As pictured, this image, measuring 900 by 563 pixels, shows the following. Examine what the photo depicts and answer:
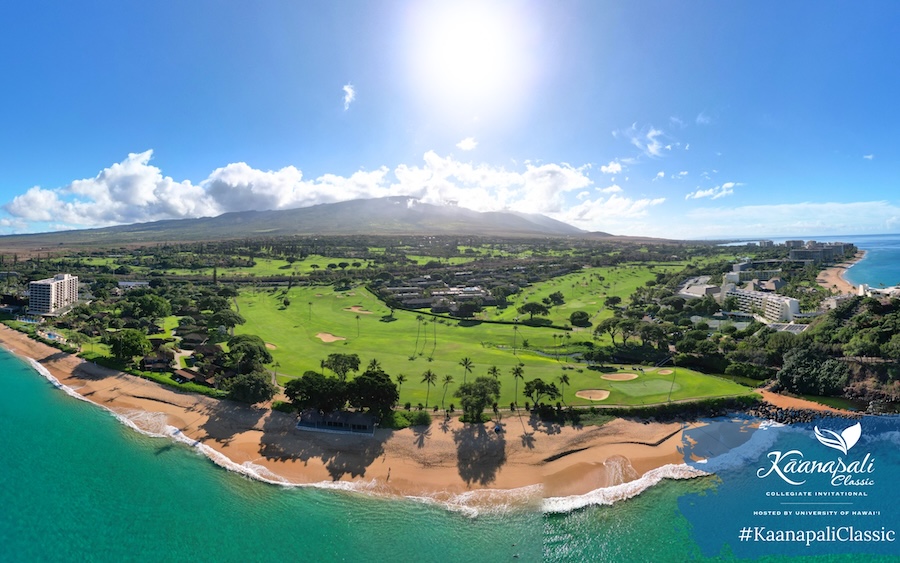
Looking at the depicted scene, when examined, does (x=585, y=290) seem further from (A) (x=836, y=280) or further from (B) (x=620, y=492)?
(B) (x=620, y=492)

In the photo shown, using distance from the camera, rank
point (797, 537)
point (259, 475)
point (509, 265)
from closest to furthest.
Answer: point (797, 537)
point (259, 475)
point (509, 265)

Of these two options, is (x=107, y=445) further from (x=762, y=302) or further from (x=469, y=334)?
(x=762, y=302)

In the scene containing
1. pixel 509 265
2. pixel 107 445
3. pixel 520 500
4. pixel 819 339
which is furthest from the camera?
pixel 509 265

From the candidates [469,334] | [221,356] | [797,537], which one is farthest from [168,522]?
[469,334]

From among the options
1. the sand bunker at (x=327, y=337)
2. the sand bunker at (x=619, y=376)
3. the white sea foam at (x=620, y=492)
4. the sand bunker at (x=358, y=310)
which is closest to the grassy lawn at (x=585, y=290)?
the sand bunker at (x=358, y=310)

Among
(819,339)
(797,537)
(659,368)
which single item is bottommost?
(797,537)

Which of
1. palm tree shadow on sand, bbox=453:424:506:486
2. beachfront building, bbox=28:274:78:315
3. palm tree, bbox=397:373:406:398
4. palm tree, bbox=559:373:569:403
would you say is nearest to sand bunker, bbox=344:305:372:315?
palm tree, bbox=397:373:406:398

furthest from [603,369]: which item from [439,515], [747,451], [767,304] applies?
[767,304]

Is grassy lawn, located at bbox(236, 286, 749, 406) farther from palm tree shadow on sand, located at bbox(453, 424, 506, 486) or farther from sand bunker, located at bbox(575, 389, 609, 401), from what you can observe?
palm tree shadow on sand, located at bbox(453, 424, 506, 486)
